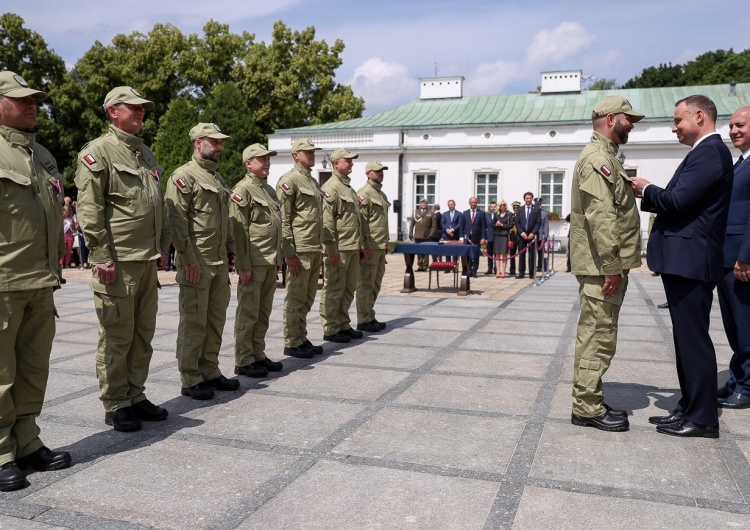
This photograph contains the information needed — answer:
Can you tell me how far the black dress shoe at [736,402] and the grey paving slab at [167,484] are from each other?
143 inches

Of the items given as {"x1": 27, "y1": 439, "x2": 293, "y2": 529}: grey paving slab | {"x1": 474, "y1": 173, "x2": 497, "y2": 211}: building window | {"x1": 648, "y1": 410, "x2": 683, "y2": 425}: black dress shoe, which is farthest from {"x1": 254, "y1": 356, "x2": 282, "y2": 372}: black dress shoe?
{"x1": 474, "y1": 173, "x2": 497, "y2": 211}: building window

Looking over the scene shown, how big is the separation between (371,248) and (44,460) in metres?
5.85

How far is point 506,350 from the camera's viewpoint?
7801 mm

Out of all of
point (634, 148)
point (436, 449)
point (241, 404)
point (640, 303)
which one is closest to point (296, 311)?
point (241, 404)

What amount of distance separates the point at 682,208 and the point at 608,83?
7064 cm

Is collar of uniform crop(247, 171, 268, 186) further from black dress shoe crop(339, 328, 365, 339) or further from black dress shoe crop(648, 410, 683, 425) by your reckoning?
black dress shoe crop(648, 410, 683, 425)

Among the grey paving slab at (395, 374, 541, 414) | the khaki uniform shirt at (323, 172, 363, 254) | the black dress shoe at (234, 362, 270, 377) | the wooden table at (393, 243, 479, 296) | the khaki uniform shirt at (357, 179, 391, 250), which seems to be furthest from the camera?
the wooden table at (393, 243, 479, 296)

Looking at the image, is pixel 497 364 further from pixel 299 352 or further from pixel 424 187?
pixel 424 187

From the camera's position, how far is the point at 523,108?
110ft

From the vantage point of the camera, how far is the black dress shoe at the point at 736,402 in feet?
18.2

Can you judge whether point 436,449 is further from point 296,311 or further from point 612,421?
point 296,311

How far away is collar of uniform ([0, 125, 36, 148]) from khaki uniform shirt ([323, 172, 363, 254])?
446 centimetres

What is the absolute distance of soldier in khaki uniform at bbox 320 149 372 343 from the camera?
27.5 feet

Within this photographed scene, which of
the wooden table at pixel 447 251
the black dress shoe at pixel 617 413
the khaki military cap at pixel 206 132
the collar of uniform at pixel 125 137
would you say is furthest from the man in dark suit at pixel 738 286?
the wooden table at pixel 447 251
